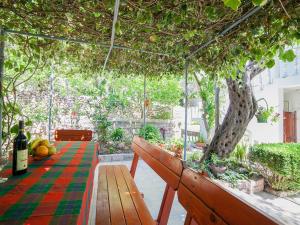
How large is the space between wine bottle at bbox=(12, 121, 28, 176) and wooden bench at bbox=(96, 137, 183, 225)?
0.57m

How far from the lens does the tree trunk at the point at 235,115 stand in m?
3.82

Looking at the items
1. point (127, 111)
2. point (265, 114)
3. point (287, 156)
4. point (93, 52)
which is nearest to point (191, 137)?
point (127, 111)

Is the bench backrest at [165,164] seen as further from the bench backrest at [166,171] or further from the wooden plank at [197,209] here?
the wooden plank at [197,209]

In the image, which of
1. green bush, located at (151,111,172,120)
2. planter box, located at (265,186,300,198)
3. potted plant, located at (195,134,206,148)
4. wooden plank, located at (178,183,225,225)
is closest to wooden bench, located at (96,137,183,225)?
wooden plank, located at (178,183,225,225)

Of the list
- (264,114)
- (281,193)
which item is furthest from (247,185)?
(264,114)

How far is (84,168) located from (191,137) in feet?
25.8

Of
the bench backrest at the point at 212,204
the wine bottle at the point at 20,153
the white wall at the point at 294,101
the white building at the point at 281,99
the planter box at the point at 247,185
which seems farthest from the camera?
the white wall at the point at 294,101

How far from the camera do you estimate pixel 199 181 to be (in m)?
0.96

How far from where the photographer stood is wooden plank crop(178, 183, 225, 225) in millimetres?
807

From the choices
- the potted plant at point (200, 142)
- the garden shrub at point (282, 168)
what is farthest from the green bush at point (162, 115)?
the garden shrub at point (282, 168)

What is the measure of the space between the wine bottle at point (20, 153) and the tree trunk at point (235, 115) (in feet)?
11.3

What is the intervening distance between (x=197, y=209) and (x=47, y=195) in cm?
68

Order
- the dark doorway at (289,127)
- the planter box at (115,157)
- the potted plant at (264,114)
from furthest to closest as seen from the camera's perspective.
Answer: the dark doorway at (289,127) < the planter box at (115,157) < the potted plant at (264,114)

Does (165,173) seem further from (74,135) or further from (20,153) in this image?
(74,135)
